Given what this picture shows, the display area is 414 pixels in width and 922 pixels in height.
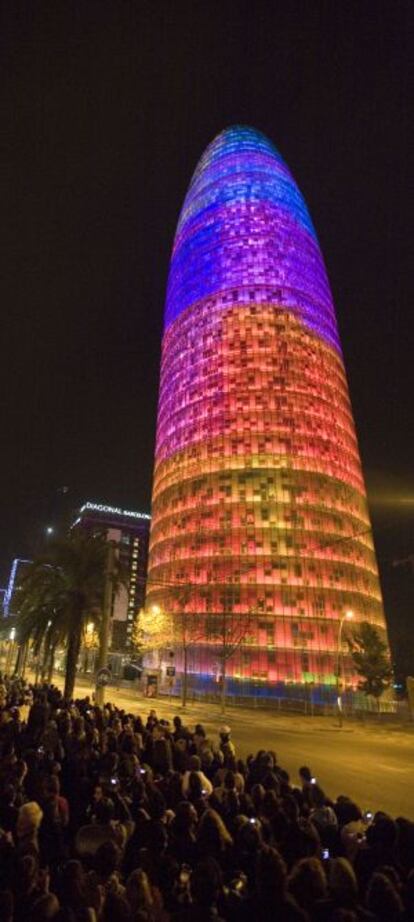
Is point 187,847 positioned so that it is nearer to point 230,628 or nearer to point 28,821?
point 28,821

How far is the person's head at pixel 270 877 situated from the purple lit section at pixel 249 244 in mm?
87469

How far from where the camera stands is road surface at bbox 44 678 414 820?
13.7m

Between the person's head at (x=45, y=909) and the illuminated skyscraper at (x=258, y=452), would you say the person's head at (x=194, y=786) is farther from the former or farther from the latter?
the illuminated skyscraper at (x=258, y=452)

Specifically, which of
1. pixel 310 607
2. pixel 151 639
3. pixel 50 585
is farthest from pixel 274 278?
pixel 50 585

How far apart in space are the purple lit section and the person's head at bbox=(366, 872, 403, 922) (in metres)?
87.8

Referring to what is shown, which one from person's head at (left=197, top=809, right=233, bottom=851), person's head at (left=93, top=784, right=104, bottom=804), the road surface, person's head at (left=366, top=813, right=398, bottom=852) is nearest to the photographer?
person's head at (left=366, top=813, right=398, bottom=852)

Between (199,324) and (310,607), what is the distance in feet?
167

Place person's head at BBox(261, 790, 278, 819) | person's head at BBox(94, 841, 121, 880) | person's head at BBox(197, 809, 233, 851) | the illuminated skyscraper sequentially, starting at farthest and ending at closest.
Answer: the illuminated skyscraper, person's head at BBox(261, 790, 278, 819), person's head at BBox(197, 809, 233, 851), person's head at BBox(94, 841, 121, 880)

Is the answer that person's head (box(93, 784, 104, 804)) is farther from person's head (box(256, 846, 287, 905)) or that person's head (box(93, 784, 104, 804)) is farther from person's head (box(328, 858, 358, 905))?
person's head (box(328, 858, 358, 905))

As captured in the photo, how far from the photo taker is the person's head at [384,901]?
4.27 m

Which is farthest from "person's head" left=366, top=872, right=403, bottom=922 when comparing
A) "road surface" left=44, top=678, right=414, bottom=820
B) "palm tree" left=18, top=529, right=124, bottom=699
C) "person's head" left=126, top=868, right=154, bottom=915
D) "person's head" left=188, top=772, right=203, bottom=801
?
"palm tree" left=18, top=529, right=124, bottom=699

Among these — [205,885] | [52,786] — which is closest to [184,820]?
[205,885]

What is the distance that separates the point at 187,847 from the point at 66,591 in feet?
75.8

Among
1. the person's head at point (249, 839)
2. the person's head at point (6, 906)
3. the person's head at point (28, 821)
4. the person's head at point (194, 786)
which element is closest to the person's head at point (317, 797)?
the person's head at point (194, 786)
